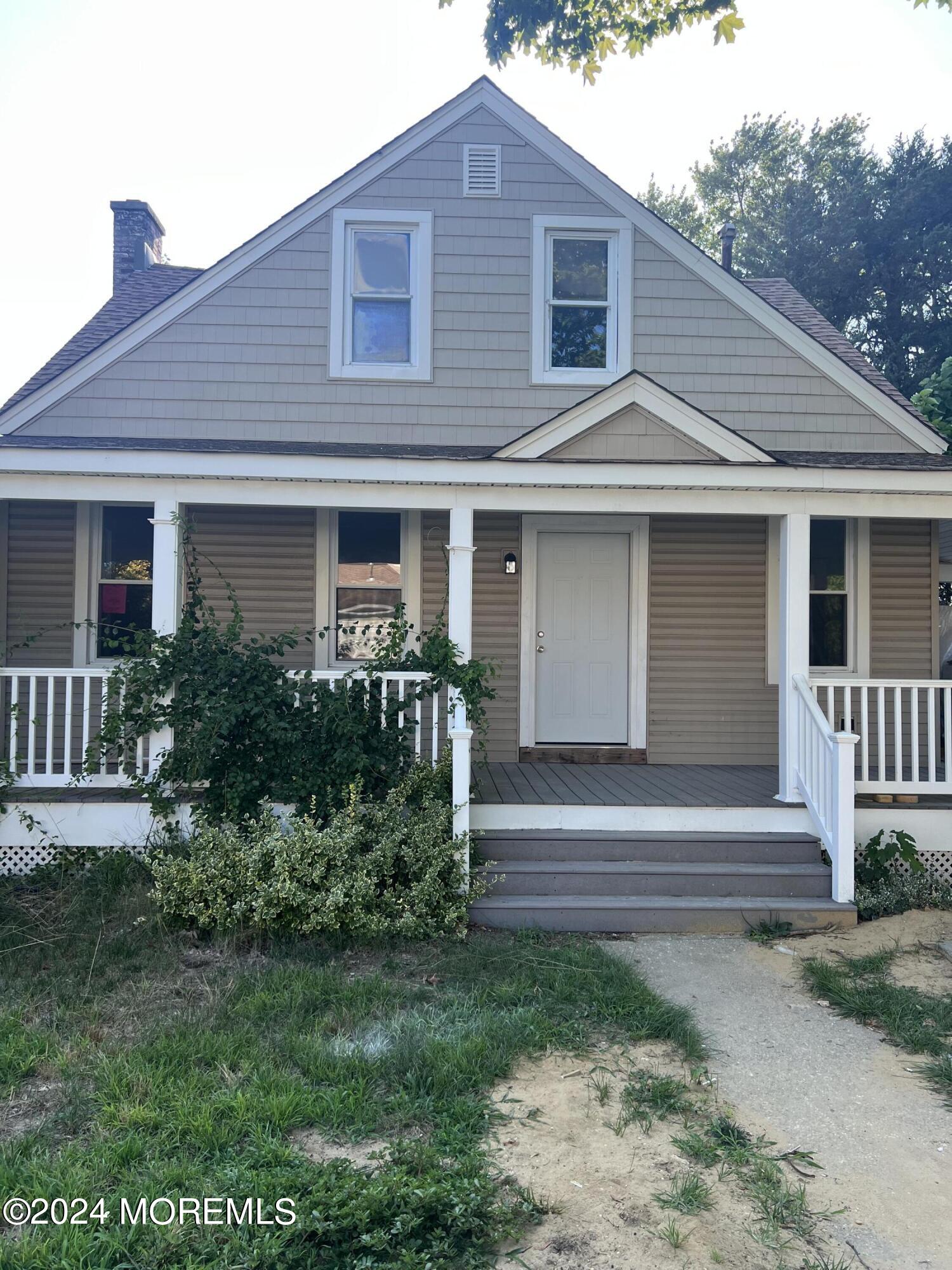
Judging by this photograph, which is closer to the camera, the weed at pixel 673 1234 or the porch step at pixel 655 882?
the weed at pixel 673 1234

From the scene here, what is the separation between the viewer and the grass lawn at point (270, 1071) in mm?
2654

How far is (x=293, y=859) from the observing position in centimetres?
523

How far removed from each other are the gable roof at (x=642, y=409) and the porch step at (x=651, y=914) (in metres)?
3.31

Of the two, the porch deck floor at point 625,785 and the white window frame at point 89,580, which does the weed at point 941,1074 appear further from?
the white window frame at point 89,580

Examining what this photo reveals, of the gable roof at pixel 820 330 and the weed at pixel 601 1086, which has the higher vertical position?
the gable roof at pixel 820 330

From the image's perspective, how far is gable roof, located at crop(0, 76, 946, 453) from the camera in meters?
8.19

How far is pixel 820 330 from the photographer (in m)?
9.69

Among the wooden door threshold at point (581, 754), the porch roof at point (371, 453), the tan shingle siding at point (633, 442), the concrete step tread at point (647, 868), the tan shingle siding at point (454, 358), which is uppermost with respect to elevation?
the tan shingle siding at point (454, 358)

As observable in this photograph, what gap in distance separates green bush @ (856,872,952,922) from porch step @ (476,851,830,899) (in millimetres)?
302

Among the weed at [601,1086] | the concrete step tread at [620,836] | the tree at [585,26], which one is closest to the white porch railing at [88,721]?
the concrete step tread at [620,836]

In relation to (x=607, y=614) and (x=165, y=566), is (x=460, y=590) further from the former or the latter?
(x=607, y=614)

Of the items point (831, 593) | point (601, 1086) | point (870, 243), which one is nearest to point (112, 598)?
point (601, 1086)

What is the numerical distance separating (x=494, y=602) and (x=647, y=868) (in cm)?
316

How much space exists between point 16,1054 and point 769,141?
33548mm
